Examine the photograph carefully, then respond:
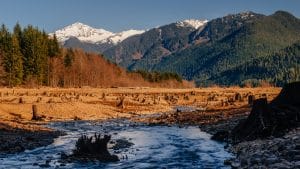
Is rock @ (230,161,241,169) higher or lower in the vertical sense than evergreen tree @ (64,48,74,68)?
lower

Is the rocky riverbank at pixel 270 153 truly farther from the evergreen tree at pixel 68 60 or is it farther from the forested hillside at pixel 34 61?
the evergreen tree at pixel 68 60

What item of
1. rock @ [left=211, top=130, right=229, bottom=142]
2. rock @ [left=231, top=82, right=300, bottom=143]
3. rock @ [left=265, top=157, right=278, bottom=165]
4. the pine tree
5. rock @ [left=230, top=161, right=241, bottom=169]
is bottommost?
rock @ [left=230, top=161, right=241, bottom=169]

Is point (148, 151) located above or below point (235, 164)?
below

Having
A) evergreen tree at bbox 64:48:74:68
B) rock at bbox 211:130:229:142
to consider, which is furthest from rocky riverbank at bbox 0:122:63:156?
evergreen tree at bbox 64:48:74:68

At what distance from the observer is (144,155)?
113ft

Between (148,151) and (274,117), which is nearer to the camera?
(148,151)

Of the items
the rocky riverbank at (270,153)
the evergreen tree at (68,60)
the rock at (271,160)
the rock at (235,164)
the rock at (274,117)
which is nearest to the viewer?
the rocky riverbank at (270,153)

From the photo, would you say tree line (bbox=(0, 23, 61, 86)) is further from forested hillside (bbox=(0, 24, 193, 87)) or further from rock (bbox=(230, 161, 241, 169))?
rock (bbox=(230, 161, 241, 169))

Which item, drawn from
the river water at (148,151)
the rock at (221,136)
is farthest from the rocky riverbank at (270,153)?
the rock at (221,136)

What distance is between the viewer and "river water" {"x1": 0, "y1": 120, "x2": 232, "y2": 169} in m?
30.0

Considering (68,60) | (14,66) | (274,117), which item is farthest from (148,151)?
(68,60)

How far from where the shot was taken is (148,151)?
3666 cm

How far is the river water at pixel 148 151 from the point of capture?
30.0 metres

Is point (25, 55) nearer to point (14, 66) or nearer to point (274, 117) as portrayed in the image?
point (14, 66)
